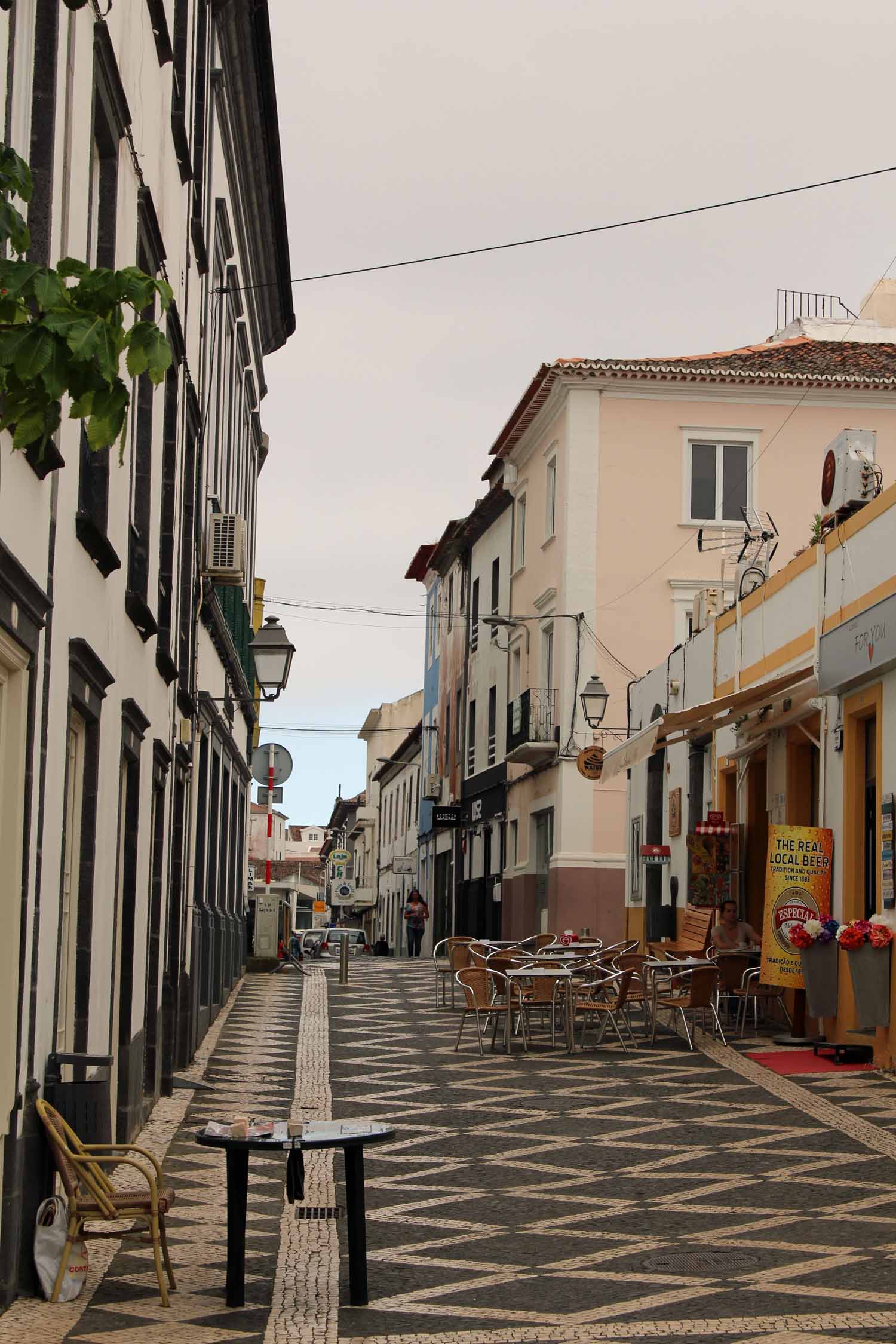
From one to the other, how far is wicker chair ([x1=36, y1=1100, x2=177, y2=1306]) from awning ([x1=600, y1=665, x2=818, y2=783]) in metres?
10.0

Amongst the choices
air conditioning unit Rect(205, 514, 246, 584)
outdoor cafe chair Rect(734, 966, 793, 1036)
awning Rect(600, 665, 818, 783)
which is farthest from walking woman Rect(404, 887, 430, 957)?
air conditioning unit Rect(205, 514, 246, 584)

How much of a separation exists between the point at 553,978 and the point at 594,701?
40.2 feet

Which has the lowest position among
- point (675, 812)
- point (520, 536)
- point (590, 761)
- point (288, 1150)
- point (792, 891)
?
point (288, 1150)

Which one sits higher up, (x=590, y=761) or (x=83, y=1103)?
(x=590, y=761)

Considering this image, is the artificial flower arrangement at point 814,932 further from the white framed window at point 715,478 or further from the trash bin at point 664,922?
the white framed window at point 715,478

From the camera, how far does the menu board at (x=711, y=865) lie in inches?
788

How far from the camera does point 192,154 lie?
45.6 feet

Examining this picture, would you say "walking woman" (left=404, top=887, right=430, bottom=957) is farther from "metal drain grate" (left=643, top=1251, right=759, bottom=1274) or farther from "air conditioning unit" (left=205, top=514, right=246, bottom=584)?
"metal drain grate" (left=643, top=1251, right=759, bottom=1274)

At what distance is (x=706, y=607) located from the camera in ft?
79.2

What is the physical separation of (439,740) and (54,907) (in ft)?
125

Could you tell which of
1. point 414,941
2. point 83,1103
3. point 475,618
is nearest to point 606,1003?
point 83,1103

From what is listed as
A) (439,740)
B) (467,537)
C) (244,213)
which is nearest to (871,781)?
(244,213)

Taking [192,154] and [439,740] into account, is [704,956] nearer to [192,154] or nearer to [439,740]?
[192,154]

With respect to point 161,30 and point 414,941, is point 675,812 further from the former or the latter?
point 414,941
